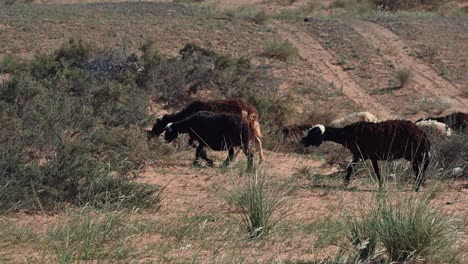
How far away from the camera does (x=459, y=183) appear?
13.2 m

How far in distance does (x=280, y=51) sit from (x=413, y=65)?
5493 mm

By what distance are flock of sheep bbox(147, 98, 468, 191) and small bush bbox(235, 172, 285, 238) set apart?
2.44 metres

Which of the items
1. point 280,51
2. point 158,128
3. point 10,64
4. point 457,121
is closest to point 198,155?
point 158,128

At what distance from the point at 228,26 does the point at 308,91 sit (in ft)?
26.7

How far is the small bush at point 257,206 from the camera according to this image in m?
8.09

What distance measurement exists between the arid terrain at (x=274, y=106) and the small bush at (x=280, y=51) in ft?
0.64

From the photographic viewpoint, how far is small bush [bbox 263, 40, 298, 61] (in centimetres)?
2853

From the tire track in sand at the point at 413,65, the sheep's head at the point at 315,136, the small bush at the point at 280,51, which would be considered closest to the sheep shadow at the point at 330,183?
the sheep's head at the point at 315,136

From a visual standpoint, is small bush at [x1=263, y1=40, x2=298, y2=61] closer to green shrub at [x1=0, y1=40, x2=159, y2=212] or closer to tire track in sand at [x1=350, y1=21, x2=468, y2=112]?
tire track in sand at [x1=350, y1=21, x2=468, y2=112]

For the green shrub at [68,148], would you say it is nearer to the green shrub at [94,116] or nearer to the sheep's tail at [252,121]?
the green shrub at [94,116]

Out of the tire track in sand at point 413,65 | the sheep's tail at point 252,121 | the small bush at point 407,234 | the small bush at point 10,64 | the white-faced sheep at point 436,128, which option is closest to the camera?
the small bush at point 407,234

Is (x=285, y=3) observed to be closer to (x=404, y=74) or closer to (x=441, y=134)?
(x=404, y=74)

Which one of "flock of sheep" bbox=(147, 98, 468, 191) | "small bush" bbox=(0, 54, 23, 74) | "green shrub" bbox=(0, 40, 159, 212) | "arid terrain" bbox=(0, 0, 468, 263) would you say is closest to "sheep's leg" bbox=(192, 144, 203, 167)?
"flock of sheep" bbox=(147, 98, 468, 191)

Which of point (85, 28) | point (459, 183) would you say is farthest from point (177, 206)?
point (85, 28)
